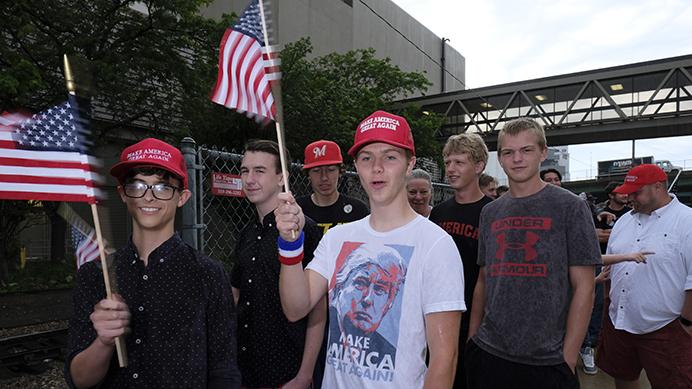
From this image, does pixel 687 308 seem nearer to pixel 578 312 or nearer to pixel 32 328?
pixel 578 312

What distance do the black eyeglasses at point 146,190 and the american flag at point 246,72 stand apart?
466 mm

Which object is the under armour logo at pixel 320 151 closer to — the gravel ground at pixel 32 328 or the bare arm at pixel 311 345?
the bare arm at pixel 311 345

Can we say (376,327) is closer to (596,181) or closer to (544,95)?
(544,95)

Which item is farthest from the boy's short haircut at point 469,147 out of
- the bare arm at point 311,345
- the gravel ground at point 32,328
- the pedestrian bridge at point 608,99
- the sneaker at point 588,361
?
the pedestrian bridge at point 608,99

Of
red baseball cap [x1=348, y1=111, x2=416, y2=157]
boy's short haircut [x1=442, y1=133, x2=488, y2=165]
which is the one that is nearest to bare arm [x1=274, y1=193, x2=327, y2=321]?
red baseball cap [x1=348, y1=111, x2=416, y2=157]

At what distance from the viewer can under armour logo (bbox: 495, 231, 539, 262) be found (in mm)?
2848

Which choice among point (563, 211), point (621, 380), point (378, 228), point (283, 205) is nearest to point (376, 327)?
point (378, 228)

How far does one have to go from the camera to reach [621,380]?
420 centimetres

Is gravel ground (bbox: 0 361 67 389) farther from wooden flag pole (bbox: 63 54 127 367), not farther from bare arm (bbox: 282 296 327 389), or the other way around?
wooden flag pole (bbox: 63 54 127 367)

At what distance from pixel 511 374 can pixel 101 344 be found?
2124mm

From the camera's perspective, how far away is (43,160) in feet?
6.31

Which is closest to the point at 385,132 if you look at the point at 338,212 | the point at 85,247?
the point at 85,247

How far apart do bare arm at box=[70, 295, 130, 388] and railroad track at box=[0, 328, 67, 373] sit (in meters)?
5.32

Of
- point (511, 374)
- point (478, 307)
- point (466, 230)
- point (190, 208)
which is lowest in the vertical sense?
point (511, 374)
